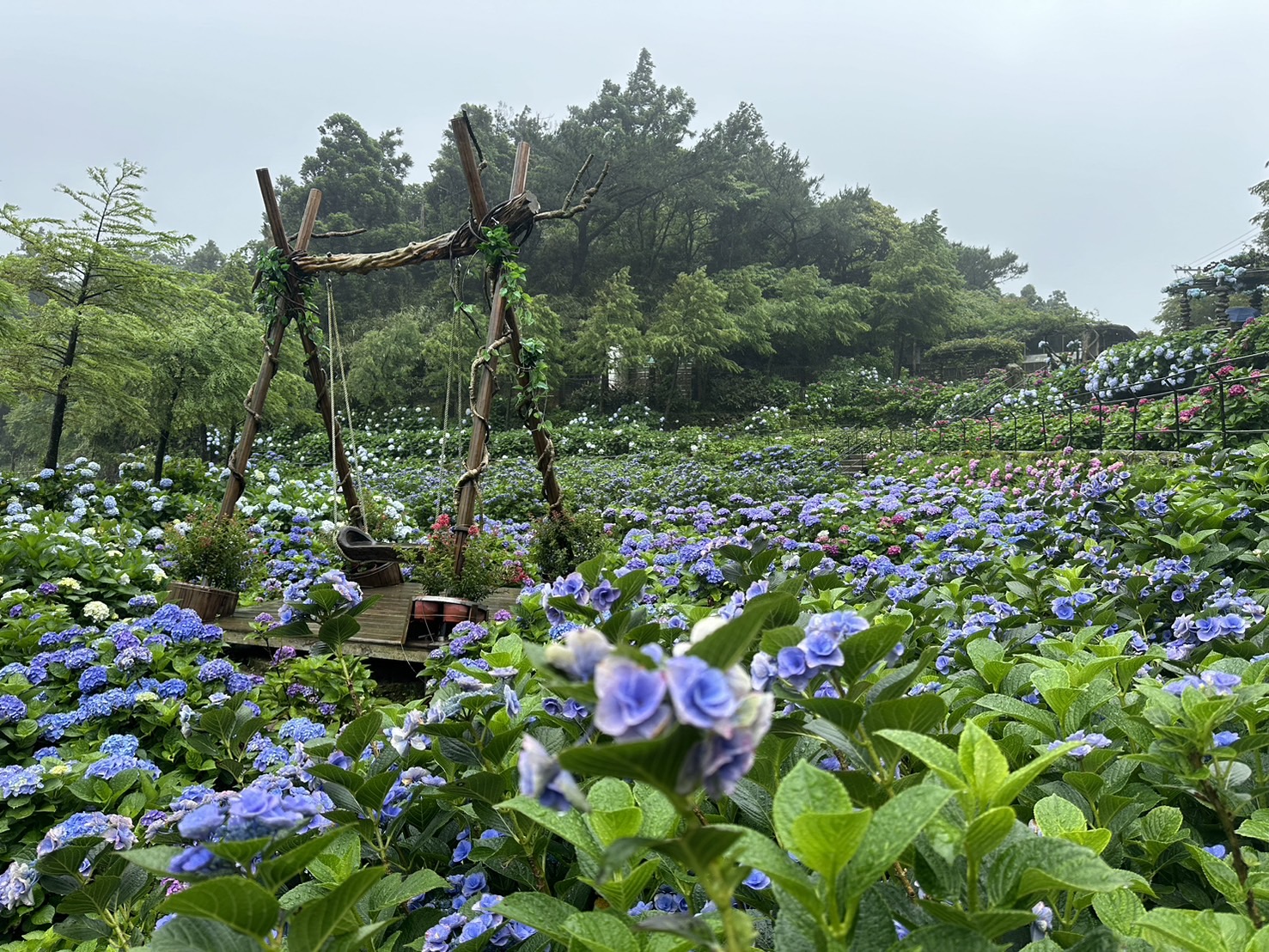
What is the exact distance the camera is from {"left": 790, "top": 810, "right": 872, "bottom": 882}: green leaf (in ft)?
1.63

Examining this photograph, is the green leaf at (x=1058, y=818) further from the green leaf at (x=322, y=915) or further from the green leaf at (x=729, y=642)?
the green leaf at (x=322, y=915)

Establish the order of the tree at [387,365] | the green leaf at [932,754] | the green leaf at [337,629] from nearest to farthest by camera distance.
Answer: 1. the green leaf at [932,754]
2. the green leaf at [337,629]
3. the tree at [387,365]

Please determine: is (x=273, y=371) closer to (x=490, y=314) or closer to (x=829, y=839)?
(x=490, y=314)

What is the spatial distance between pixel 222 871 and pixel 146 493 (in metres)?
7.30

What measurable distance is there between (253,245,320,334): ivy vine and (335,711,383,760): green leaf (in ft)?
14.4

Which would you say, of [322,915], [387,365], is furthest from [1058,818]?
[387,365]

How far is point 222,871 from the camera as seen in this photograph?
660mm

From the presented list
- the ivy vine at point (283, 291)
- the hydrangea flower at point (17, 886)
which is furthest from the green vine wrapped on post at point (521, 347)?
the hydrangea flower at point (17, 886)

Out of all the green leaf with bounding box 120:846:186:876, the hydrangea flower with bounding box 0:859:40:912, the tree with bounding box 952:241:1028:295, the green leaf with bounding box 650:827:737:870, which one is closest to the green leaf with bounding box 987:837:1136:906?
the green leaf with bounding box 650:827:737:870

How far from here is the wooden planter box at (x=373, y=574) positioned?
15.5 ft

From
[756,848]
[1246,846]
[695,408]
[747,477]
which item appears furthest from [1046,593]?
[695,408]

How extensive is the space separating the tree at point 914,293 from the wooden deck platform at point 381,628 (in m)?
25.2

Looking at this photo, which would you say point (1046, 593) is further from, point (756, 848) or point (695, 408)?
point (695, 408)

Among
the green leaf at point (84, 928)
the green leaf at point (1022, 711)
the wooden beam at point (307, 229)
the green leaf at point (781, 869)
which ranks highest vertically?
the wooden beam at point (307, 229)
